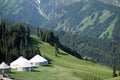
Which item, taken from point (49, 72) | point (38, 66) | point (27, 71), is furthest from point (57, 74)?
point (38, 66)

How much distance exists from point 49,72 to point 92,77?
21.2m

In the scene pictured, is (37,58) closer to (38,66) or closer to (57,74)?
(38,66)

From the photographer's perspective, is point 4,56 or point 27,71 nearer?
point 27,71

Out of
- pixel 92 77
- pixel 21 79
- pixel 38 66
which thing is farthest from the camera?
pixel 38 66

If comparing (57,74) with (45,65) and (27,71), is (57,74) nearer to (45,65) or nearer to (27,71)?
(27,71)

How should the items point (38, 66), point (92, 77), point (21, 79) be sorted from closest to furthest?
point (21, 79)
point (92, 77)
point (38, 66)

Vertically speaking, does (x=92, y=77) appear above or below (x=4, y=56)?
below

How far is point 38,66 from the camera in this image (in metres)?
193

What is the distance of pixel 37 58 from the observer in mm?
198625

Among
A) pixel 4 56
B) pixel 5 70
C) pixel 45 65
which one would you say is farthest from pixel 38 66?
pixel 5 70

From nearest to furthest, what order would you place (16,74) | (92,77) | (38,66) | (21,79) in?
1. (21,79)
2. (16,74)
3. (92,77)
4. (38,66)

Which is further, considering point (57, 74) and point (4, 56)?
point (4, 56)

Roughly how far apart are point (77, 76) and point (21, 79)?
106 feet

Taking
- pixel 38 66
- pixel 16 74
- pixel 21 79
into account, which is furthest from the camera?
pixel 38 66
